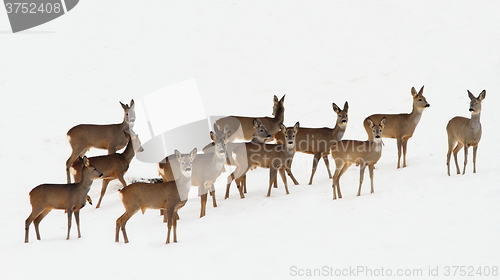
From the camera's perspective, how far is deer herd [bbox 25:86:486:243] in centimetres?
1123

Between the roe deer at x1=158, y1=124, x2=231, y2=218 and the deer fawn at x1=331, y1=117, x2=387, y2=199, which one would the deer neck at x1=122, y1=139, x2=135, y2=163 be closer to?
the roe deer at x1=158, y1=124, x2=231, y2=218

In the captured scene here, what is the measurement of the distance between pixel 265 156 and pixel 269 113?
594 centimetres

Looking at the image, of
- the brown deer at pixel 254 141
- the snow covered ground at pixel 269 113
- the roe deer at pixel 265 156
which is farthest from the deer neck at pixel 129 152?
the roe deer at pixel 265 156

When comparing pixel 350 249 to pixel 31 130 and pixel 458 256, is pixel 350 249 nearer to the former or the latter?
pixel 458 256

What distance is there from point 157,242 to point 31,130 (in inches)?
395

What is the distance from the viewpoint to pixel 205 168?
41.3 ft

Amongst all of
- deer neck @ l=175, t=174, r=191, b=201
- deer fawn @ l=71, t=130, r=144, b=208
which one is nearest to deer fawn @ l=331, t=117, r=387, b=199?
deer neck @ l=175, t=174, r=191, b=201

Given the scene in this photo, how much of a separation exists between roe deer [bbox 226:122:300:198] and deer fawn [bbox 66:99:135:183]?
3556 millimetres

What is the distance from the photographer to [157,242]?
36.4 ft

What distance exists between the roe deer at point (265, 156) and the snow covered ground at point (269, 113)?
585mm

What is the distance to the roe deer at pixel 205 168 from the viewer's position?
40.9ft

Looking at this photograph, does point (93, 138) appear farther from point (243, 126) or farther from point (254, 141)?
point (254, 141)

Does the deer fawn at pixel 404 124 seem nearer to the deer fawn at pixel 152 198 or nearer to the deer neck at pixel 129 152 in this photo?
the deer fawn at pixel 152 198

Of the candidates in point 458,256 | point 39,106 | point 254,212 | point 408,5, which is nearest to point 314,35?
point 408,5
